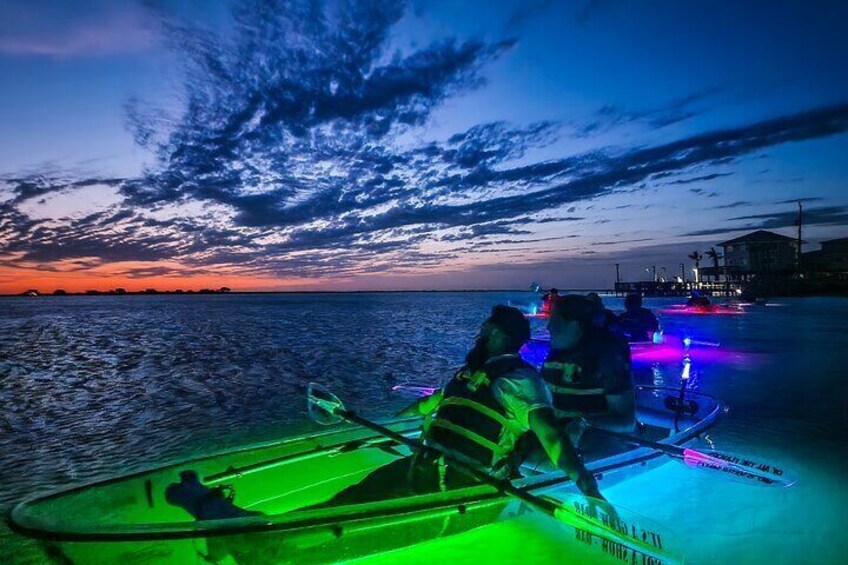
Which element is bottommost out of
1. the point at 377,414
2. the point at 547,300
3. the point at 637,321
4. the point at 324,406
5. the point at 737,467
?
the point at 377,414

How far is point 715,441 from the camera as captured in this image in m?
9.30

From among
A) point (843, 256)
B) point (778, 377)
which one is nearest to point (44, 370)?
point (778, 377)

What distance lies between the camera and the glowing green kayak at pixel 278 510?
3.25 metres

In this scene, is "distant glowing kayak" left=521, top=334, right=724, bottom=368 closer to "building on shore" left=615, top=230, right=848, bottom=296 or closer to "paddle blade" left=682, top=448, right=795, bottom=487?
"paddle blade" left=682, top=448, right=795, bottom=487

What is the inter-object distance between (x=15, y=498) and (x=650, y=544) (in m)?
8.67

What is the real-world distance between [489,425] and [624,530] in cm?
125

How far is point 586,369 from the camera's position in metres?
5.48

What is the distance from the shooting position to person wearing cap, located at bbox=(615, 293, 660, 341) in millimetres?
12572

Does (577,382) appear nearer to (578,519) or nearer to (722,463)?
(722,463)

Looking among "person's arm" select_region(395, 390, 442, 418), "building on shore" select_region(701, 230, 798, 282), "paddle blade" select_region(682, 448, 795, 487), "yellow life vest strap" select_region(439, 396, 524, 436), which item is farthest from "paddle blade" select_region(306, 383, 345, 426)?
"building on shore" select_region(701, 230, 798, 282)

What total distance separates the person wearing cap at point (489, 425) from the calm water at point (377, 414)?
0.76 m

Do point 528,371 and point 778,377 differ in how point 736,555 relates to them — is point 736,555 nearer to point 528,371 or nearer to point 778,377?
point 528,371

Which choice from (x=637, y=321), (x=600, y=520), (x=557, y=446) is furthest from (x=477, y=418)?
(x=637, y=321)

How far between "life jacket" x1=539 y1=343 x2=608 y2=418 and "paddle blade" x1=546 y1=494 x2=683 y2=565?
5.39 feet
